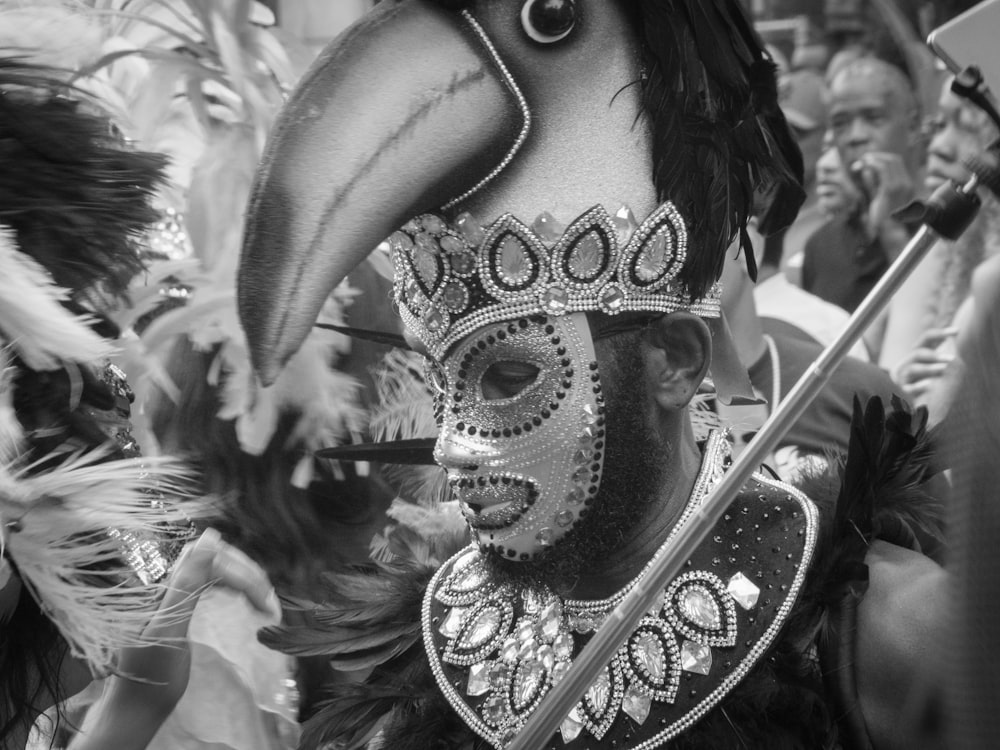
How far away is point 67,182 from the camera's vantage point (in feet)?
7.45

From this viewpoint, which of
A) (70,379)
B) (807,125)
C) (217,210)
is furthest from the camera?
(807,125)

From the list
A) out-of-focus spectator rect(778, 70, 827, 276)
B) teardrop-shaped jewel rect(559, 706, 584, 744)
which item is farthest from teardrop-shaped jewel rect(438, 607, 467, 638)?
out-of-focus spectator rect(778, 70, 827, 276)

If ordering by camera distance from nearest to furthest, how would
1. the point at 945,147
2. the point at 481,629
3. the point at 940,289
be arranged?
the point at 481,629, the point at 945,147, the point at 940,289

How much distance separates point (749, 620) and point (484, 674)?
0.42m

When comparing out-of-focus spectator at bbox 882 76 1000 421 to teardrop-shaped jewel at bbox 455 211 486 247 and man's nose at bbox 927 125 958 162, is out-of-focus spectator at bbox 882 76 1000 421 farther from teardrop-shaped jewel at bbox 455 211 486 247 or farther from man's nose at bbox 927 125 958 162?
teardrop-shaped jewel at bbox 455 211 486 247

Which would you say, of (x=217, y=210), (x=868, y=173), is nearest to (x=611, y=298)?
(x=217, y=210)

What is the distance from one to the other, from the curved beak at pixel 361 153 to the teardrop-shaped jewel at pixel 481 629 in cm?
56

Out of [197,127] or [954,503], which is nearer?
[954,503]

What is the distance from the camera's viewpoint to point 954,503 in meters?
1.20

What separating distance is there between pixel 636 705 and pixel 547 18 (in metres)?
0.98

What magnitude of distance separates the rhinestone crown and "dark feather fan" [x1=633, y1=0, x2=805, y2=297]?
49mm

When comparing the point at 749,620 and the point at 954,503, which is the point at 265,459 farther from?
the point at 954,503

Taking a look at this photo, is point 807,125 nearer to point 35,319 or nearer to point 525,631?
point 525,631

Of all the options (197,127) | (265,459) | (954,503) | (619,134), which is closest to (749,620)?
(619,134)
